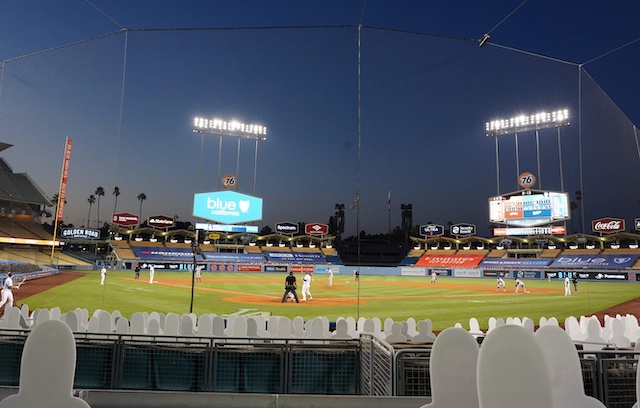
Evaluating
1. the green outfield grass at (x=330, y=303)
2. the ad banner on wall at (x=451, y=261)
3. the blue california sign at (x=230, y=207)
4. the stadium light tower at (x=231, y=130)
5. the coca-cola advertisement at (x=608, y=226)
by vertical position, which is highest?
the stadium light tower at (x=231, y=130)

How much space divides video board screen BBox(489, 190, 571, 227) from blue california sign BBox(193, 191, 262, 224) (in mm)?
17202

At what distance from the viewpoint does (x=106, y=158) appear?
34.5 feet

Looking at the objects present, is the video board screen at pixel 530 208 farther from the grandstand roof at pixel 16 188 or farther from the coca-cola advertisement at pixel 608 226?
the grandstand roof at pixel 16 188

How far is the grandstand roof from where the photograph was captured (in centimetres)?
2327

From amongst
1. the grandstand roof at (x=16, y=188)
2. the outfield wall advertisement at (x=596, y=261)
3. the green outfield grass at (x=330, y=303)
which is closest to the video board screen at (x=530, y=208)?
the green outfield grass at (x=330, y=303)

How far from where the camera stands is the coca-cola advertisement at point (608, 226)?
3454 centimetres

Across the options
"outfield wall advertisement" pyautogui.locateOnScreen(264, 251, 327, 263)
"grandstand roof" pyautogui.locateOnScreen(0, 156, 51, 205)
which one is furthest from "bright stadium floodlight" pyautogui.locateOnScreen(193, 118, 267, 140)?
"outfield wall advertisement" pyautogui.locateOnScreen(264, 251, 327, 263)

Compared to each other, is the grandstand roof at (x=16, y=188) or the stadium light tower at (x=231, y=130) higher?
the stadium light tower at (x=231, y=130)

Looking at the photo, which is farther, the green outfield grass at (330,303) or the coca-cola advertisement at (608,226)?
the coca-cola advertisement at (608,226)

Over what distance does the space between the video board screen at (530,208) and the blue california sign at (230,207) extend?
17202 millimetres

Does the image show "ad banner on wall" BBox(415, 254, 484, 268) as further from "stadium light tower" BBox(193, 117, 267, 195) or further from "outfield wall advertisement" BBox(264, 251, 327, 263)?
"stadium light tower" BBox(193, 117, 267, 195)

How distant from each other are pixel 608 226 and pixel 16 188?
47.8 meters

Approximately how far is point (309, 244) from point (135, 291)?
2484 cm

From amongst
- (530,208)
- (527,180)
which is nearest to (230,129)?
(530,208)
